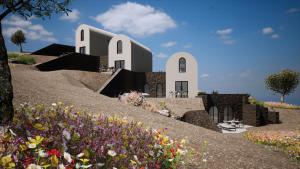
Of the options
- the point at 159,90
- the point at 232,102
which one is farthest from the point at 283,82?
the point at 159,90

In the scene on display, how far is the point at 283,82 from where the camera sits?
4378cm

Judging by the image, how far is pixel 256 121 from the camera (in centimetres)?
2911

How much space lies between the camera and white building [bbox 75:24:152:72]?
37.5 m

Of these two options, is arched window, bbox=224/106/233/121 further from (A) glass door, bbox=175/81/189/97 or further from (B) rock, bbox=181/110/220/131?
(B) rock, bbox=181/110/220/131

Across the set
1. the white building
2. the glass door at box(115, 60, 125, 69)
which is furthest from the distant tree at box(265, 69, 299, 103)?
the glass door at box(115, 60, 125, 69)

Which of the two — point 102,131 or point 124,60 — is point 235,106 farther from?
point 102,131

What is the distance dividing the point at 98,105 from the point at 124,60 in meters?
26.8

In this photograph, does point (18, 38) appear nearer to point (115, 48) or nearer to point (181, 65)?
point (115, 48)

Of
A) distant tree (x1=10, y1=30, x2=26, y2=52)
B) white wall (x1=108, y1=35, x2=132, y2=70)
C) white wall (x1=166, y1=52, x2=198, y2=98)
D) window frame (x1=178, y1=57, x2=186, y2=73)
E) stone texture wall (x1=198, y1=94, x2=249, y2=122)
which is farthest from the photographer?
distant tree (x1=10, y1=30, x2=26, y2=52)

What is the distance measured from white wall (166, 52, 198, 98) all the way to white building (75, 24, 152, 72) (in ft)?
18.8

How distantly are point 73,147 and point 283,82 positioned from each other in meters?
46.1

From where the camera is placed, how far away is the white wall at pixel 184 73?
34281 millimetres

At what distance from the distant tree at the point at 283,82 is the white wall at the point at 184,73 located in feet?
58.1

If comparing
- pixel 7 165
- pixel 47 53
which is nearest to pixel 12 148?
pixel 7 165
